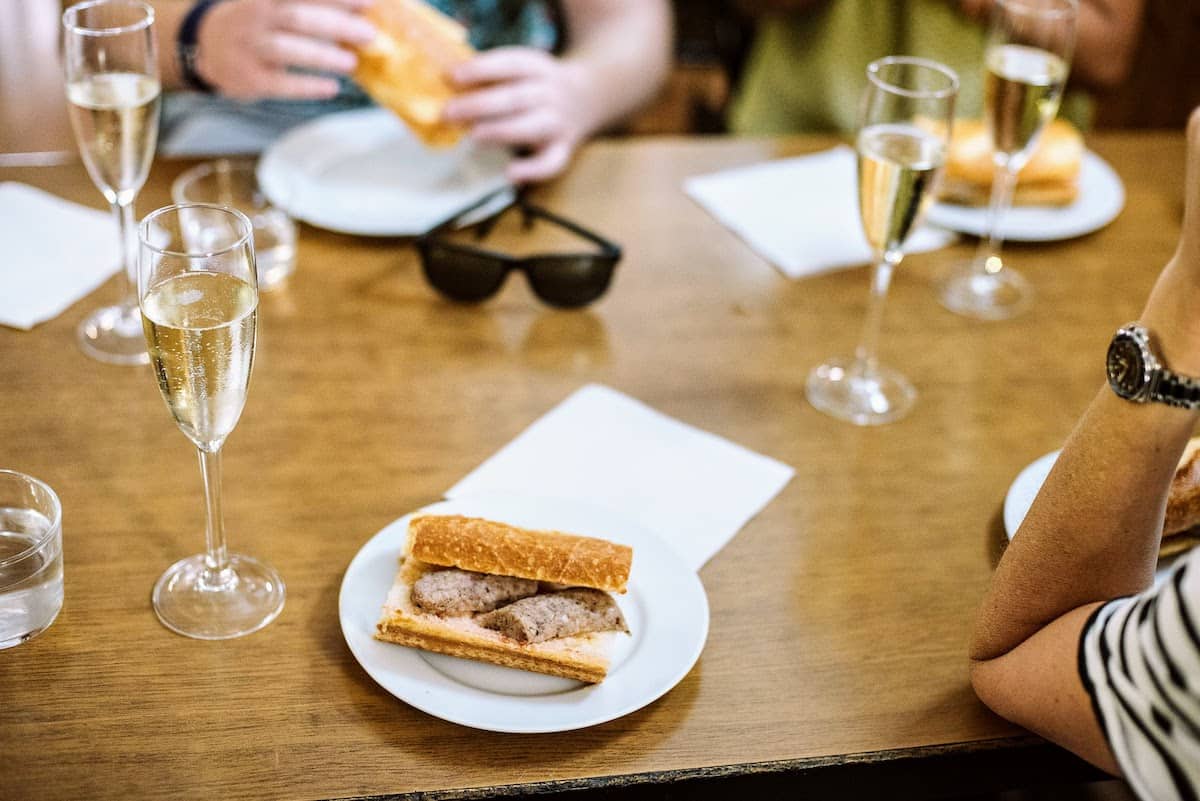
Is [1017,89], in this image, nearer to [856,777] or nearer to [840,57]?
[856,777]

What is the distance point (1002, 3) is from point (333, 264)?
790 millimetres

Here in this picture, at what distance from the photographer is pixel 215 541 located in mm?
912

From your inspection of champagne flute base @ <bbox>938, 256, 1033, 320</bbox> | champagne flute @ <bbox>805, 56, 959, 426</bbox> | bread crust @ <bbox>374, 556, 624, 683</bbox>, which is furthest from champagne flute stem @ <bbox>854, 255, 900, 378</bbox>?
bread crust @ <bbox>374, 556, 624, 683</bbox>

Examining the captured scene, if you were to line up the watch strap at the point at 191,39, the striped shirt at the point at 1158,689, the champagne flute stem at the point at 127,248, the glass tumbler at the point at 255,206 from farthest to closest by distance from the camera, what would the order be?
the watch strap at the point at 191,39 < the glass tumbler at the point at 255,206 < the champagne flute stem at the point at 127,248 < the striped shirt at the point at 1158,689

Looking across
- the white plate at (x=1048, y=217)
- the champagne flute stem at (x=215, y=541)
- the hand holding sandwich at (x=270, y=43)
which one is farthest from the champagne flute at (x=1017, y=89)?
the champagne flute stem at (x=215, y=541)

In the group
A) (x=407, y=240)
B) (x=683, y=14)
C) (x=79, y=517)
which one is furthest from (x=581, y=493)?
(x=683, y=14)

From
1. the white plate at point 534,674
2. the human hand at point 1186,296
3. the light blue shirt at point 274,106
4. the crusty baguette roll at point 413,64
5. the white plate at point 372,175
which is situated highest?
the human hand at point 1186,296

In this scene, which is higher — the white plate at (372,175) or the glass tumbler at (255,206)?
the glass tumbler at (255,206)

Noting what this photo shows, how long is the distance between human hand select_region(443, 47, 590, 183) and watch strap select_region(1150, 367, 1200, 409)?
91 centimetres

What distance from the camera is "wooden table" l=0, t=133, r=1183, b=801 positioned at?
2.60 feet

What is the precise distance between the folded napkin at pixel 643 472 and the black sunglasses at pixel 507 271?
179 millimetres

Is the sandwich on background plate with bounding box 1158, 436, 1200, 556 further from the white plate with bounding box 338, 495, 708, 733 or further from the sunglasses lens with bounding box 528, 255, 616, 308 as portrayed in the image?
the sunglasses lens with bounding box 528, 255, 616, 308

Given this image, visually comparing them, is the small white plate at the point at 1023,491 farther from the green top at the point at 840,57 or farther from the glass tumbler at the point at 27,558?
the green top at the point at 840,57

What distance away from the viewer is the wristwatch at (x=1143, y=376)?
0.76 meters
